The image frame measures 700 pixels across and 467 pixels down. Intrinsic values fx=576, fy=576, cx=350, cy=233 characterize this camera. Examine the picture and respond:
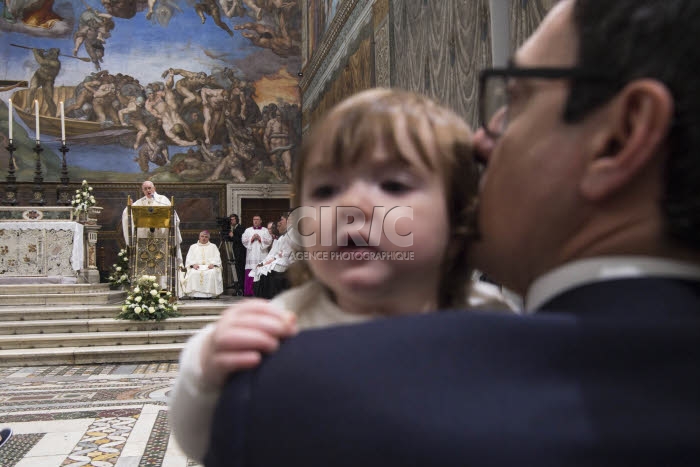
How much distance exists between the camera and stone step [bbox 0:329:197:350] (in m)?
8.29

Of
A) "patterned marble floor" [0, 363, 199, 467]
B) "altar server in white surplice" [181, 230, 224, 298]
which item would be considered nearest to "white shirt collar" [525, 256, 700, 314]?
"patterned marble floor" [0, 363, 199, 467]

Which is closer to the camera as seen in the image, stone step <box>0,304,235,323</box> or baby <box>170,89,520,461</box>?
baby <box>170,89,520,461</box>

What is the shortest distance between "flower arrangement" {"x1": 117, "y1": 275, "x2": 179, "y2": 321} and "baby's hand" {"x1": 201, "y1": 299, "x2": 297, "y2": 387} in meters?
8.93

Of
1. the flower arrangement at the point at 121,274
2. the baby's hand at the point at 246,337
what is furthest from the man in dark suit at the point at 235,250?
the baby's hand at the point at 246,337

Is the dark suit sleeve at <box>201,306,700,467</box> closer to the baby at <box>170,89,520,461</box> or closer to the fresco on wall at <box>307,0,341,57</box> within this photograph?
the baby at <box>170,89,520,461</box>

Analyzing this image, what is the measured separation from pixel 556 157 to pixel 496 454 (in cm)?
37

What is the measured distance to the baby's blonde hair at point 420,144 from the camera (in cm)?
88

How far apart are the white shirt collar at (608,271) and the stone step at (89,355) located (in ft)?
26.0

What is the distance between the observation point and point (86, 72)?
1847cm

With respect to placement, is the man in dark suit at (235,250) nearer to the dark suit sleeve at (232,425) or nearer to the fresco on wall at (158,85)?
the fresco on wall at (158,85)

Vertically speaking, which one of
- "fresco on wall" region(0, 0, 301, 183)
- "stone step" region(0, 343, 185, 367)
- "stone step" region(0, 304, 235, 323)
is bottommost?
"stone step" region(0, 343, 185, 367)

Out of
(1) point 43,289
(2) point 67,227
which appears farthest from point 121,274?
(1) point 43,289

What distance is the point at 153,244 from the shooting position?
10.5 meters

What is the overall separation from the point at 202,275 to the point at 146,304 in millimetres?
3818
